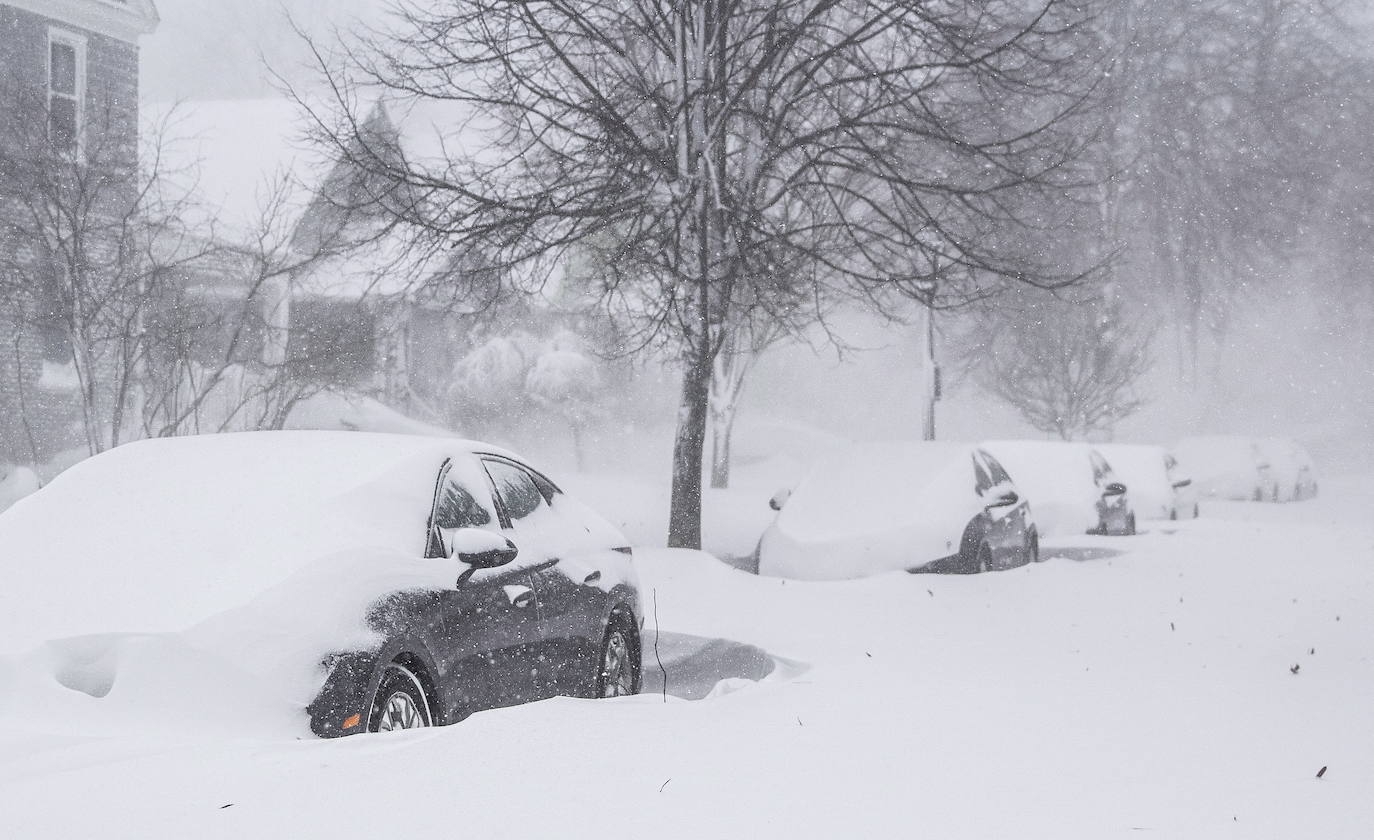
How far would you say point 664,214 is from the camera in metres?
12.8

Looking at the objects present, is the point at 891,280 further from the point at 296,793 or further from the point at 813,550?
the point at 296,793

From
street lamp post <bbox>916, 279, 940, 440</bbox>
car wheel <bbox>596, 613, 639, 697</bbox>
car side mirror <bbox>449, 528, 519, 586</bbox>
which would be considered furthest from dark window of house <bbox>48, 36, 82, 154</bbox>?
car side mirror <bbox>449, 528, 519, 586</bbox>

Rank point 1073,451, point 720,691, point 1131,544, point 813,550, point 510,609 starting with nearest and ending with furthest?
point 510,609
point 720,691
point 813,550
point 1131,544
point 1073,451

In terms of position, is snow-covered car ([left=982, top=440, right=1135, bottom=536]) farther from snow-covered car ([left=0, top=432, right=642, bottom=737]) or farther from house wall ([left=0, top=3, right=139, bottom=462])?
house wall ([left=0, top=3, right=139, bottom=462])

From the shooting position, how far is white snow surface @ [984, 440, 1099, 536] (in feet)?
56.6

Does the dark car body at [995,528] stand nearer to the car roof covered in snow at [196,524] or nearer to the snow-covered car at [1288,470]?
the car roof covered in snow at [196,524]

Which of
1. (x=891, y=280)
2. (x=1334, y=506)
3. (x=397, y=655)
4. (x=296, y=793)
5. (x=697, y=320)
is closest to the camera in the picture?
(x=296, y=793)

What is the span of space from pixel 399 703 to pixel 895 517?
290 inches

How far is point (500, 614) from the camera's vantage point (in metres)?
5.35

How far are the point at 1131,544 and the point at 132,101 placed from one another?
61.5ft

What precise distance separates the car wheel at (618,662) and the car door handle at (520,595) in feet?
2.89

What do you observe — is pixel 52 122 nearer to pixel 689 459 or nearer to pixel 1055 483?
pixel 689 459

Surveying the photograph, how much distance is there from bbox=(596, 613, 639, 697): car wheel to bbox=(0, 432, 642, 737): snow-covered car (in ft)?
0.62

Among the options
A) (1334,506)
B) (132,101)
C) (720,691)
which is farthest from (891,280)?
(1334,506)
